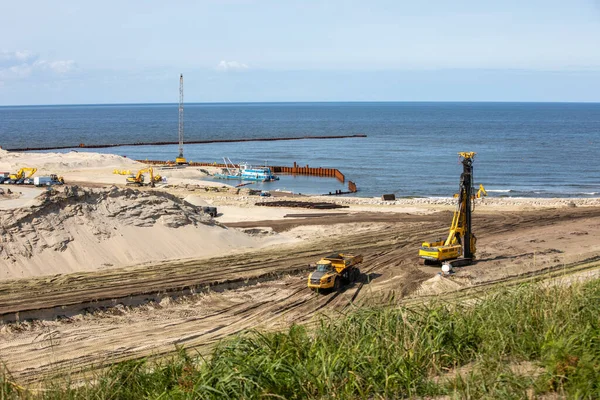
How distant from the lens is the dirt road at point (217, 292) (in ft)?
71.6

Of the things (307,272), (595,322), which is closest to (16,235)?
(307,272)

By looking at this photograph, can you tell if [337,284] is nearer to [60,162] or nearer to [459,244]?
[459,244]

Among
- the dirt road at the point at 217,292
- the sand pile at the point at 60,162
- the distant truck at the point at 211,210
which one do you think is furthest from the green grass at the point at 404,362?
the sand pile at the point at 60,162

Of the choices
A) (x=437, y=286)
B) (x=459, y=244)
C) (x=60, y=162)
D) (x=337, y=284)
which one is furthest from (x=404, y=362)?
(x=60, y=162)

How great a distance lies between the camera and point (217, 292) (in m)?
28.3

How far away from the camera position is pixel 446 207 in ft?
171

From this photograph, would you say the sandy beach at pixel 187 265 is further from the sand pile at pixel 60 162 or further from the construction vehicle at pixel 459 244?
the sand pile at pixel 60 162

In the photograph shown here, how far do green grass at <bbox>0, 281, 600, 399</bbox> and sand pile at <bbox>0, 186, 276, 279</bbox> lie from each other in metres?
19.5

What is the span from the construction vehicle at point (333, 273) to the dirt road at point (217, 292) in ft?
1.45

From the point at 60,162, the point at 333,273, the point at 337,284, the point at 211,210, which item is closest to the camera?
the point at 333,273

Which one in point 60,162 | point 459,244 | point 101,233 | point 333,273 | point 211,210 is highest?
point 60,162

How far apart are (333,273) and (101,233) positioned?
12364mm

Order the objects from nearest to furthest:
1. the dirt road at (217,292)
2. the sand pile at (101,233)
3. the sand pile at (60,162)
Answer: the dirt road at (217,292)
the sand pile at (101,233)
the sand pile at (60,162)

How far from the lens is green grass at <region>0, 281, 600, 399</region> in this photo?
1069cm
